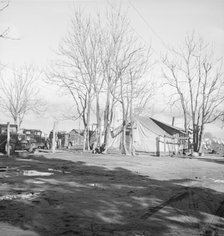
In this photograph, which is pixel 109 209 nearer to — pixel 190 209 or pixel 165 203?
pixel 165 203

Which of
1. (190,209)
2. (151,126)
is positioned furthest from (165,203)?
(151,126)

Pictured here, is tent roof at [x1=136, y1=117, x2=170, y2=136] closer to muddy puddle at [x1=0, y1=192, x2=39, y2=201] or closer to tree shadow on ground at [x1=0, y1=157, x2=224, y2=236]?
tree shadow on ground at [x1=0, y1=157, x2=224, y2=236]

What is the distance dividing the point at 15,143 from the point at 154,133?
2202 cm

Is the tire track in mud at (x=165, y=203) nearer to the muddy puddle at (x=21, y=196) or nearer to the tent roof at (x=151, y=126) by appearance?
the muddy puddle at (x=21, y=196)

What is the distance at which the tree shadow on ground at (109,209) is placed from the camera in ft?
17.1

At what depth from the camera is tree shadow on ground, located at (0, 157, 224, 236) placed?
5.20 m

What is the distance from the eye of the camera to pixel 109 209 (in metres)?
6.50

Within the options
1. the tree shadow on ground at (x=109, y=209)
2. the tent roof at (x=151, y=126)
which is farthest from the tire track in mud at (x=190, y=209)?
the tent roof at (x=151, y=126)

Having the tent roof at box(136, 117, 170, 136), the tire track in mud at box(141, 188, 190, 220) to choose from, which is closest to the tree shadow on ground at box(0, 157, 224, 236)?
the tire track in mud at box(141, 188, 190, 220)

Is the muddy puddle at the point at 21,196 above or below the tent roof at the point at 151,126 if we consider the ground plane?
below

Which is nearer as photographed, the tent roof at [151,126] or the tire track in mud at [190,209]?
the tire track in mud at [190,209]

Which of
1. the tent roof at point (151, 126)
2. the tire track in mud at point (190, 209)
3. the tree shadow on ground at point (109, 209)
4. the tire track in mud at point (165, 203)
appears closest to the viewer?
the tree shadow on ground at point (109, 209)

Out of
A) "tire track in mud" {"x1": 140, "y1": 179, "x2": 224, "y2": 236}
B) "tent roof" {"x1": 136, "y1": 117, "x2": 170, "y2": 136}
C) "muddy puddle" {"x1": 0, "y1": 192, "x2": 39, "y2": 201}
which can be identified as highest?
"tent roof" {"x1": 136, "y1": 117, "x2": 170, "y2": 136}

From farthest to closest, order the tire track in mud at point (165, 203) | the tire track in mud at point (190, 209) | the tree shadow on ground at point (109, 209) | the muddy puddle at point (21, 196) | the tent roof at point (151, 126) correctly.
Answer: the tent roof at point (151, 126)
the muddy puddle at point (21, 196)
the tire track in mud at point (165, 203)
the tire track in mud at point (190, 209)
the tree shadow on ground at point (109, 209)
